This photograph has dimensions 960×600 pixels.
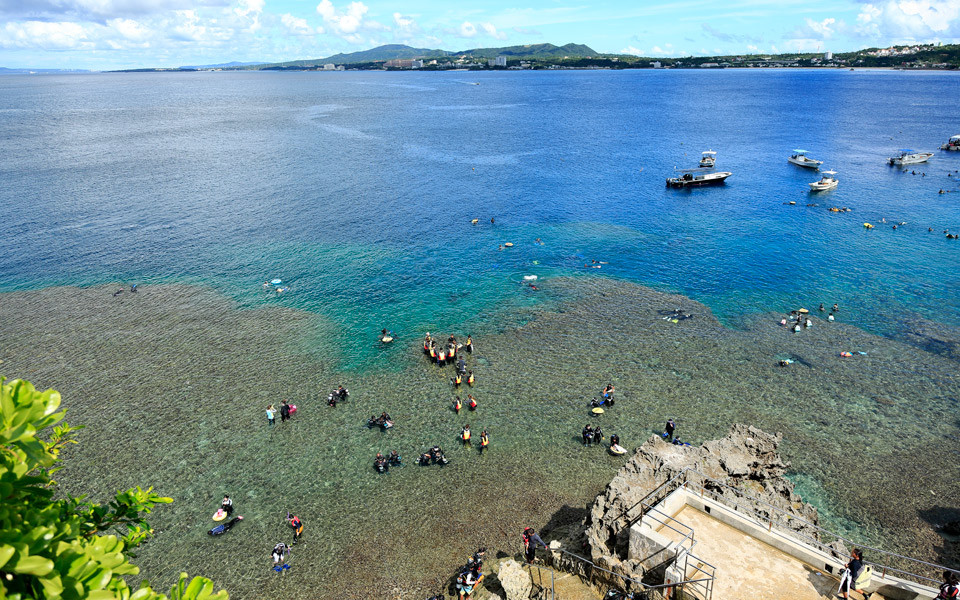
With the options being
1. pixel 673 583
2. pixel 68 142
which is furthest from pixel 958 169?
pixel 68 142

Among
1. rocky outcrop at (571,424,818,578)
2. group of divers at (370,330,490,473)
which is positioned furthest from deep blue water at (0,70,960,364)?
rocky outcrop at (571,424,818,578)

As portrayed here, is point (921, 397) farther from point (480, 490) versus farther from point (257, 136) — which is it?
point (257, 136)

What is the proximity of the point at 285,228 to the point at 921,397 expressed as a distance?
73017mm

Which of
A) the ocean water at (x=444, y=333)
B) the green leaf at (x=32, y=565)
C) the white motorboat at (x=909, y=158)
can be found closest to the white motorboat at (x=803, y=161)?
the ocean water at (x=444, y=333)

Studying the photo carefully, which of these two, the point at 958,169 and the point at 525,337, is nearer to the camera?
the point at 525,337

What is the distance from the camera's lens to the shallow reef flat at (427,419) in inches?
1104

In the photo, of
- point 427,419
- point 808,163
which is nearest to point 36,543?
point 427,419

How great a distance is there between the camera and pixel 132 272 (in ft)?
197

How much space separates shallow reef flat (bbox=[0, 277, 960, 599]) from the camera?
92.0ft

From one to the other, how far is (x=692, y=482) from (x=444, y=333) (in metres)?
28.6

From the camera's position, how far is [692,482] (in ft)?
75.4

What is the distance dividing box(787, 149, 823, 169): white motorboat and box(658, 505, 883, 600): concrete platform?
10458 cm

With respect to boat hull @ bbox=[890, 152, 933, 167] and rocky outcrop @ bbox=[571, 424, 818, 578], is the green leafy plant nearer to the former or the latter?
rocky outcrop @ bbox=[571, 424, 818, 578]

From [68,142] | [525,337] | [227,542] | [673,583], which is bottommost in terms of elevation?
[227,542]
